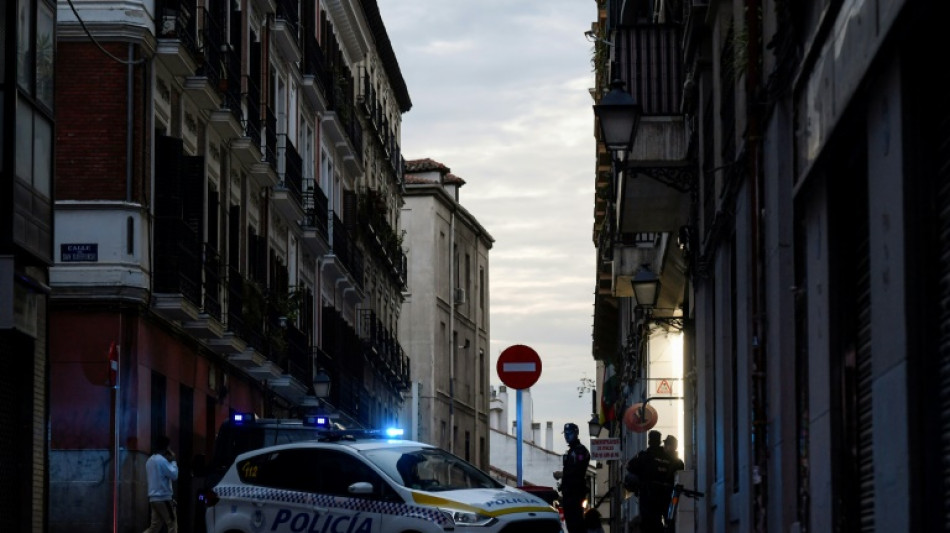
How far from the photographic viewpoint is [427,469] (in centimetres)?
1812

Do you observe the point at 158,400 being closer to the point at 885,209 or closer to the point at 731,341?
the point at 731,341

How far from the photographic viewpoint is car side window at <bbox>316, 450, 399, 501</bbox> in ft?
58.0

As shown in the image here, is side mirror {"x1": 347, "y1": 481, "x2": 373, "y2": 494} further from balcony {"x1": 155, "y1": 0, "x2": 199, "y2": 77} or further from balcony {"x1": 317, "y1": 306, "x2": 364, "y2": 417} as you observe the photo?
balcony {"x1": 317, "y1": 306, "x2": 364, "y2": 417}

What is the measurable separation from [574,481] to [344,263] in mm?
30921

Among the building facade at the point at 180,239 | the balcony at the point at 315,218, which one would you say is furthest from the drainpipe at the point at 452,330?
the balcony at the point at 315,218

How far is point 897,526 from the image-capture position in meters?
9.17

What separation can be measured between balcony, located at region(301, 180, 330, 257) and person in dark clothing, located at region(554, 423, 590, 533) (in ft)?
78.0

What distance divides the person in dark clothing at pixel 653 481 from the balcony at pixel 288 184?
20.4 meters

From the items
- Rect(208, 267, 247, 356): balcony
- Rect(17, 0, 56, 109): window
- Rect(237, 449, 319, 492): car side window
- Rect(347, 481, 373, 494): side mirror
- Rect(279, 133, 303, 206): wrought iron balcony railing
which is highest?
Rect(279, 133, 303, 206): wrought iron balcony railing

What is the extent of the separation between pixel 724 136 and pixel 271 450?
5.52 meters

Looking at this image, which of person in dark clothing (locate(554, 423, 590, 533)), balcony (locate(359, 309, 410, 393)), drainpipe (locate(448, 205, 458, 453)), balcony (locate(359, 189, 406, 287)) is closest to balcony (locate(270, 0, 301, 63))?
balcony (locate(359, 189, 406, 287))

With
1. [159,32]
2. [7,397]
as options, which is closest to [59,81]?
[159,32]

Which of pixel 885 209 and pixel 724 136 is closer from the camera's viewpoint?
pixel 885 209

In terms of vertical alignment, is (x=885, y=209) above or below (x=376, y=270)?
below
